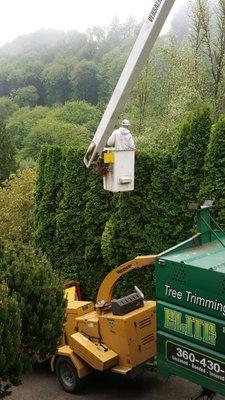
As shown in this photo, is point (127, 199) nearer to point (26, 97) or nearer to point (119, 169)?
point (119, 169)

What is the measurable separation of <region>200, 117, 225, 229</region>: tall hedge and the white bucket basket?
2.46 meters

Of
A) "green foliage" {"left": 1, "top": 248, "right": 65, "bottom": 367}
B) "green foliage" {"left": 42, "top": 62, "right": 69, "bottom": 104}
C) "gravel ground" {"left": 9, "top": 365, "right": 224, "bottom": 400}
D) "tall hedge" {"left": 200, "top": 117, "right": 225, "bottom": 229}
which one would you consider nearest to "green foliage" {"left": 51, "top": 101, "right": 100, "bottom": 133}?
"green foliage" {"left": 42, "top": 62, "right": 69, "bottom": 104}

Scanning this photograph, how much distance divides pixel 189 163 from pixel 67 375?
6082mm

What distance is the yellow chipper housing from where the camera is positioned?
11109mm

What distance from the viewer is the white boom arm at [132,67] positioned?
957 cm

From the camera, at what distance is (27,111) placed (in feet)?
260

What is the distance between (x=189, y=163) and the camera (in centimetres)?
1359

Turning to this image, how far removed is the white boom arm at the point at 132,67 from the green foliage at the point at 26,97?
79.0 metres

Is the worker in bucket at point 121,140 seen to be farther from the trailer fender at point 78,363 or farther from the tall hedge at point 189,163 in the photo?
the trailer fender at point 78,363

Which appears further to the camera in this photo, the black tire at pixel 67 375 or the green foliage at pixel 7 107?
the green foliage at pixel 7 107

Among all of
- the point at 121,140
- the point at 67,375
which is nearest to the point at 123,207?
the point at 121,140

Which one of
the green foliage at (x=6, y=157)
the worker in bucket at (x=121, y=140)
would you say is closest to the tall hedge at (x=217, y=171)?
the worker in bucket at (x=121, y=140)

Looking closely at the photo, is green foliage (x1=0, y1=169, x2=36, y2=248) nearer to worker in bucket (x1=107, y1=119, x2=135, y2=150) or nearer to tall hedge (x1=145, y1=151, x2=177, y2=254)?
tall hedge (x1=145, y1=151, x2=177, y2=254)

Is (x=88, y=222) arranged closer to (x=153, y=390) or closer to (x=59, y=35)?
(x=153, y=390)
